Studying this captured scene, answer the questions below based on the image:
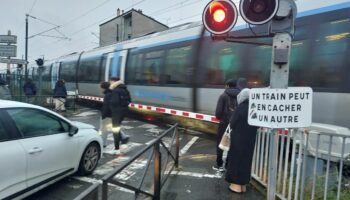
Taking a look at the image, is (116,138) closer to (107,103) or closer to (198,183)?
(107,103)

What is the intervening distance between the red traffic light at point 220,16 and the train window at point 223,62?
170 inches

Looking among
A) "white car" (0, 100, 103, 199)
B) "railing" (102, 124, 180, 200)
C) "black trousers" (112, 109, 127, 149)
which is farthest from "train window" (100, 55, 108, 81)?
"railing" (102, 124, 180, 200)

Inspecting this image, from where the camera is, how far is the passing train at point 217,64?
6180 mm

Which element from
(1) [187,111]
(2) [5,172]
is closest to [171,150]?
(2) [5,172]

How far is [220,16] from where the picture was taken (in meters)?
4.09

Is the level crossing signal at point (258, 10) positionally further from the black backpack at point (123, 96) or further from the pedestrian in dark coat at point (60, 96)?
the pedestrian in dark coat at point (60, 96)

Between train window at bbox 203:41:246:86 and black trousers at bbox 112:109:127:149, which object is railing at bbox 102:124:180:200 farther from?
train window at bbox 203:41:246:86

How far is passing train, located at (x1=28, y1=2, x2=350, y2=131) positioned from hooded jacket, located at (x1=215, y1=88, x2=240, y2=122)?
106 centimetres

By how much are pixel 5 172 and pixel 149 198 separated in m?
1.77

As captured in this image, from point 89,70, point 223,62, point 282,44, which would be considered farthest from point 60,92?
point 282,44

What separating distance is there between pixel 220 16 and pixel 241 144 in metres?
1.86

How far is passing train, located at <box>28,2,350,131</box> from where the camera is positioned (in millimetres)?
6180

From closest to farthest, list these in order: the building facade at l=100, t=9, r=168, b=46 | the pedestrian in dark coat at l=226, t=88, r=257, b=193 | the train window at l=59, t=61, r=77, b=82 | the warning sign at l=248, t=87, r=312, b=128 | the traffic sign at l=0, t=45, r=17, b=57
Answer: the warning sign at l=248, t=87, r=312, b=128, the pedestrian in dark coat at l=226, t=88, r=257, b=193, the traffic sign at l=0, t=45, r=17, b=57, the train window at l=59, t=61, r=77, b=82, the building facade at l=100, t=9, r=168, b=46

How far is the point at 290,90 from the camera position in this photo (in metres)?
3.33
